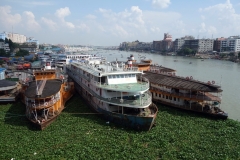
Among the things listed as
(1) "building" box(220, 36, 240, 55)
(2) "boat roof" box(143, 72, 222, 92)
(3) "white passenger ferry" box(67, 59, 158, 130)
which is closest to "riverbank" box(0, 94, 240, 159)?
(3) "white passenger ferry" box(67, 59, 158, 130)

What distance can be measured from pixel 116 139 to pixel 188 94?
38.1 feet

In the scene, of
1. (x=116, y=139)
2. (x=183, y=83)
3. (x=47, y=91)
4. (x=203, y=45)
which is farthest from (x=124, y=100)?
(x=203, y=45)

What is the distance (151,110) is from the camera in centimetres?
2108

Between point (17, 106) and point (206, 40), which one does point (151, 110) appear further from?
point (206, 40)

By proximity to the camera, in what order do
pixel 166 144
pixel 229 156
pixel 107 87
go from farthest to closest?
pixel 107 87, pixel 166 144, pixel 229 156

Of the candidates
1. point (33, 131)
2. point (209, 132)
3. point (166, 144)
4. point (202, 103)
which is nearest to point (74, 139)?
point (33, 131)

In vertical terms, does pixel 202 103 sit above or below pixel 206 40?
below

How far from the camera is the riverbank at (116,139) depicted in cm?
1488

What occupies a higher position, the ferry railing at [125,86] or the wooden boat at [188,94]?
the ferry railing at [125,86]

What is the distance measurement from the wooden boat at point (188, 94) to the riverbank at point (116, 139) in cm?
142

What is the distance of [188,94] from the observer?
Result: 24172mm

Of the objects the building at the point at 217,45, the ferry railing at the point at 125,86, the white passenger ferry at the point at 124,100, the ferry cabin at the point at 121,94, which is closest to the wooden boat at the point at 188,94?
the white passenger ferry at the point at 124,100

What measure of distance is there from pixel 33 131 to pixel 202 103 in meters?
18.2

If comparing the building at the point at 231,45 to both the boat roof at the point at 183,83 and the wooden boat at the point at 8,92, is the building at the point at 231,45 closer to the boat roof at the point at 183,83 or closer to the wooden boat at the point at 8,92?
the boat roof at the point at 183,83
